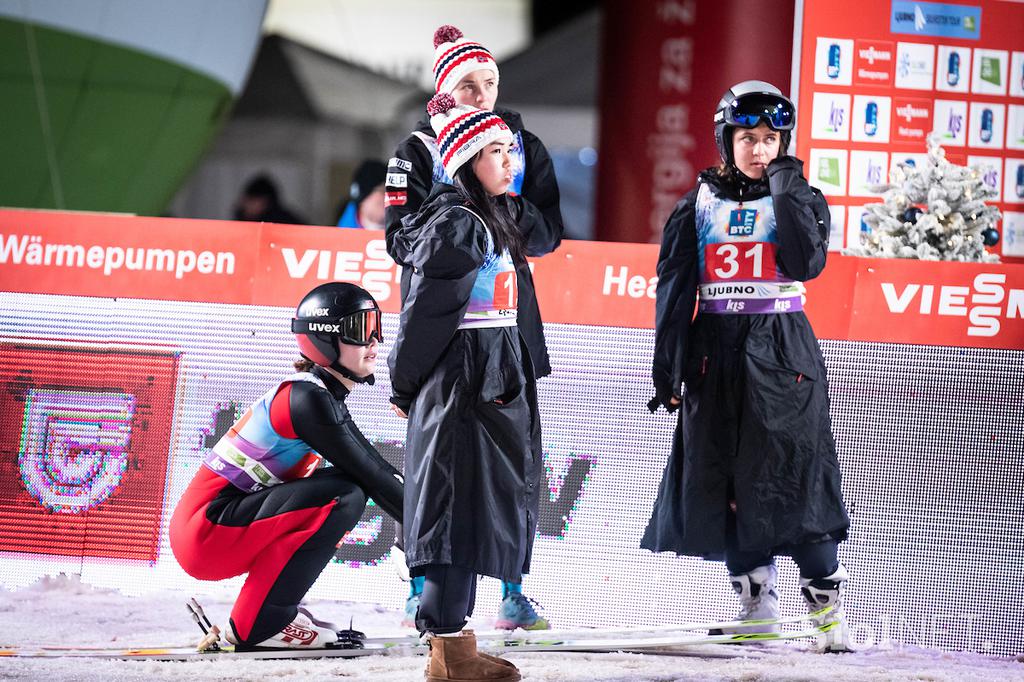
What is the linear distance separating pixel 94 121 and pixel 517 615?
14.2ft

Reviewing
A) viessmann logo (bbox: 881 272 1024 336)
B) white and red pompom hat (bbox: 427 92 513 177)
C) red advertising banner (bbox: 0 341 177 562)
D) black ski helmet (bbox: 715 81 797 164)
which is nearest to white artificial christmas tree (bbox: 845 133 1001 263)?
viessmann logo (bbox: 881 272 1024 336)

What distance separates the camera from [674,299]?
11.5 feet

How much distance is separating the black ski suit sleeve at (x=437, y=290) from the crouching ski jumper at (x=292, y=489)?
43 cm

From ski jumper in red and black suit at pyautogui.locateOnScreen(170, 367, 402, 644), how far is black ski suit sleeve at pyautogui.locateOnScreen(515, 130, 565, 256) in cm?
71

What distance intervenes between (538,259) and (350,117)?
667 cm

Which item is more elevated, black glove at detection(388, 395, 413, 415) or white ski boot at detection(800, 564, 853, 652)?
black glove at detection(388, 395, 413, 415)

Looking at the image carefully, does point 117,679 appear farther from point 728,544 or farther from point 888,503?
point 888,503

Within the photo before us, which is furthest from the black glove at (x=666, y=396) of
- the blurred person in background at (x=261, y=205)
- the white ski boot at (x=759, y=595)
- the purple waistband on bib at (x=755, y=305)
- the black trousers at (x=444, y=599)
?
the blurred person in background at (x=261, y=205)

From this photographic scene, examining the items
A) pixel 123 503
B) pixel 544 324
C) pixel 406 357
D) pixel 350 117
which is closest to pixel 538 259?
pixel 544 324

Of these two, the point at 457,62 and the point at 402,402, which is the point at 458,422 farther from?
the point at 457,62

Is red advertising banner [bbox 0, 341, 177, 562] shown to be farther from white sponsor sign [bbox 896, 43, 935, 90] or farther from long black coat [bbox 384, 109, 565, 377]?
white sponsor sign [bbox 896, 43, 935, 90]

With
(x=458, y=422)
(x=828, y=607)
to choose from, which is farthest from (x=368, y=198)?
(x=828, y=607)

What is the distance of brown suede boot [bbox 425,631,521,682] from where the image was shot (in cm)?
293

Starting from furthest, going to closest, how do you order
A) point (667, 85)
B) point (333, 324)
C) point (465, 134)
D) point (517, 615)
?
point (667, 85) → point (517, 615) → point (333, 324) → point (465, 134)
